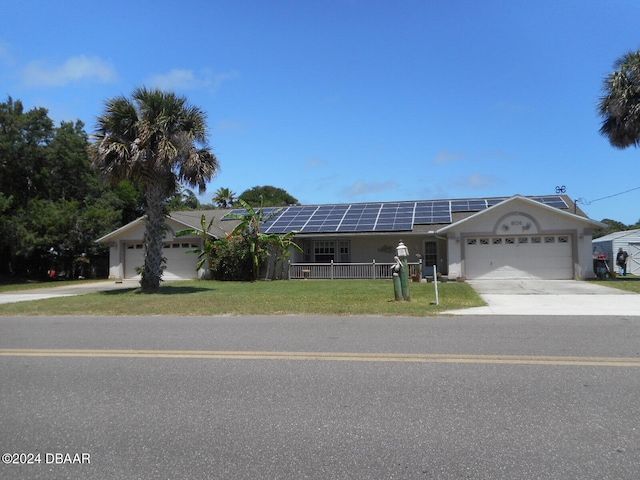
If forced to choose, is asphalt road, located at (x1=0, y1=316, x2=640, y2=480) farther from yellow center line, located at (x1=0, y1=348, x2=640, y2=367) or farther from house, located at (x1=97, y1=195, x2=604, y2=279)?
house, located at (x1=97, y1=195, x2=604, y2=279)

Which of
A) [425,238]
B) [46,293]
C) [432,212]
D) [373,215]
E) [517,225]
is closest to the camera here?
[46,293]

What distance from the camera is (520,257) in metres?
23.7

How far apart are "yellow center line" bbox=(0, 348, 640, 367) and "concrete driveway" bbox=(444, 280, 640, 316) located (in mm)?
4890

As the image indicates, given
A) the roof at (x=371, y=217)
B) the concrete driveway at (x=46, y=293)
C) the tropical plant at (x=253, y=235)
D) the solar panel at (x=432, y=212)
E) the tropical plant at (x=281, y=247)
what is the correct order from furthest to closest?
the solar panel at (x=432, y=212) < the roof at (x=371, y=217) < the tropical plant at (x=281, y=247) < the tropical plant at (x=253, y=235) < the concrete driveway at (x=46, y=293)

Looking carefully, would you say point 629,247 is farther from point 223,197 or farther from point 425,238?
point 223,197

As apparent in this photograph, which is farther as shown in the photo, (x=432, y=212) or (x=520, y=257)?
Answer: (x=432, y=212)

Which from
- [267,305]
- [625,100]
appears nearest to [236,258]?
[267,305]

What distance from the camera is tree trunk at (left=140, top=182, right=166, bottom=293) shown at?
19.5 m

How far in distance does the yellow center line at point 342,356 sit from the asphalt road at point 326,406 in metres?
0.03

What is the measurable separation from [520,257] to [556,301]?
10021mm

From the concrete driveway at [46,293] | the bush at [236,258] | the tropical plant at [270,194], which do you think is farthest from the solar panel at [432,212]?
the tropical plant at [270,194]

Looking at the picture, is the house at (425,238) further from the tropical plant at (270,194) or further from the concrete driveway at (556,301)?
the tropical plant at (270,194)

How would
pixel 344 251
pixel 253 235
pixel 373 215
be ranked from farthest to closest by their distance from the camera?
pixel 373 215, pixel 344 251, pixel 253 235

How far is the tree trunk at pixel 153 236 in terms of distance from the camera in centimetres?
1947
